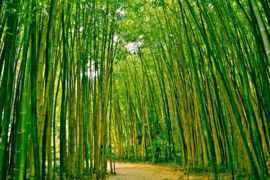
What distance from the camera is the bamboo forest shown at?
1.85 m

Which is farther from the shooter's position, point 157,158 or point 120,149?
point 120,149

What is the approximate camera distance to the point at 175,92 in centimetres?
462

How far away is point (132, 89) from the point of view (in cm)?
803

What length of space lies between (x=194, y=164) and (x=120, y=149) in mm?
4598

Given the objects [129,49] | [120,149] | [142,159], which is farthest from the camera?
[120,149]

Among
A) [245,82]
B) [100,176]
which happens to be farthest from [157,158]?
[245,82]

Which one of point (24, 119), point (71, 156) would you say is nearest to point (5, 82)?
point (24, 119)

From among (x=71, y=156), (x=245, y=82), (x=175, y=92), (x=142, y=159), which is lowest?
(x=142, y=159)

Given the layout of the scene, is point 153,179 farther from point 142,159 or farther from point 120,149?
point 120,149

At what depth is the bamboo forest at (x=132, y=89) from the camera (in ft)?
6.07

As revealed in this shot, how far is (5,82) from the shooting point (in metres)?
1.89

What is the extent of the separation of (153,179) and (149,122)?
315cm

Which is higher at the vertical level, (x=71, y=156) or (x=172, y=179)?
(x=71, y=156)

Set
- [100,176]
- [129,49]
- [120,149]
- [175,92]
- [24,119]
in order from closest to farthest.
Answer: [24,119] < [100,176] < [175,92] < [129,49] < [120,149]
